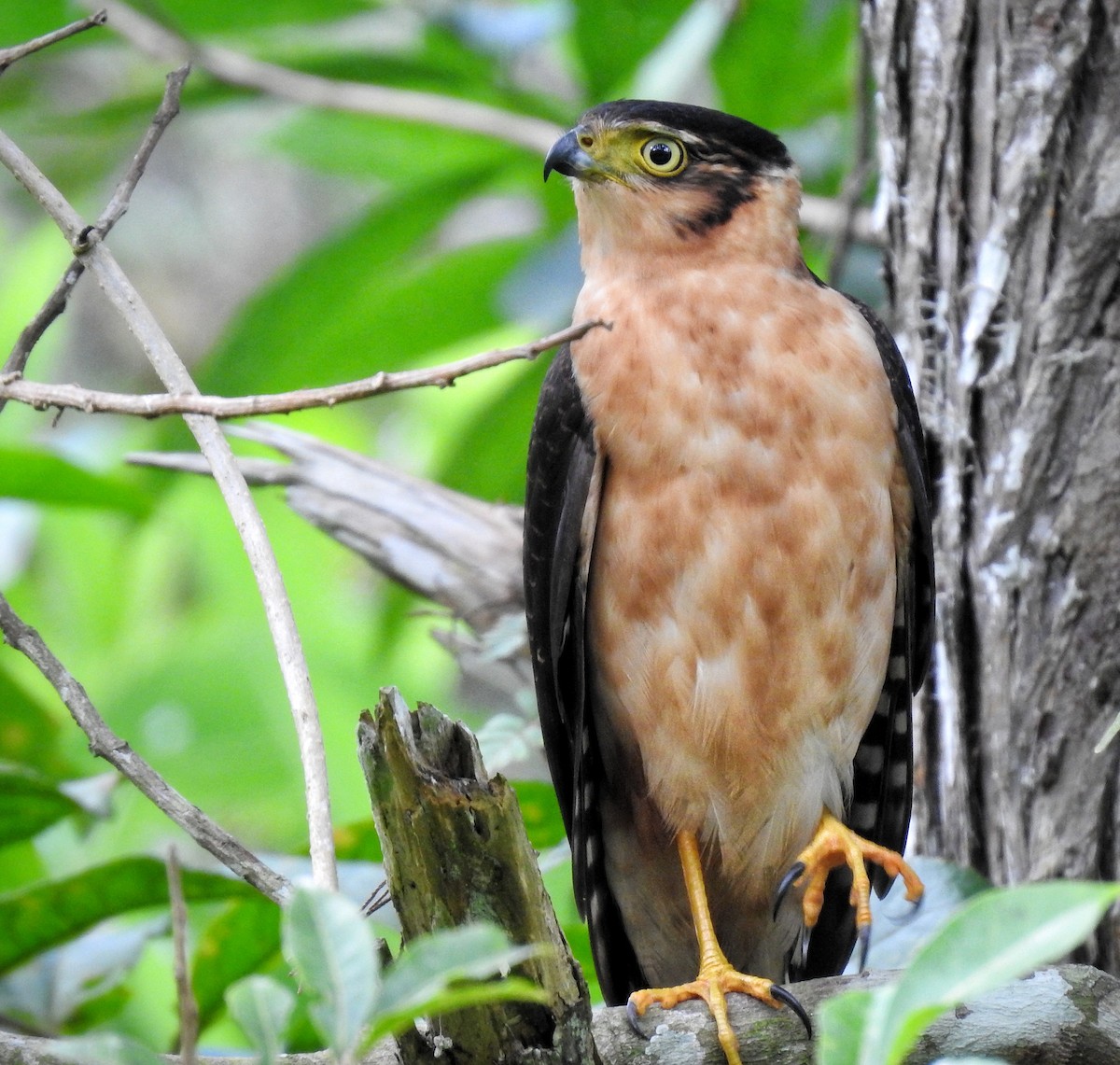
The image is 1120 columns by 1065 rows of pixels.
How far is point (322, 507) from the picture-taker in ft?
15.9

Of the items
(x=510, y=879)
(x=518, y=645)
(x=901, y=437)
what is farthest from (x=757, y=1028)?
(x=518, y=645)

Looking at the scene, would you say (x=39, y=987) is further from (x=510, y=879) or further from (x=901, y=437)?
(x=901, y=437)

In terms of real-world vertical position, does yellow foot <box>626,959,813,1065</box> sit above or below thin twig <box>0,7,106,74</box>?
below

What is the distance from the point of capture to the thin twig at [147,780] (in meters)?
2.20

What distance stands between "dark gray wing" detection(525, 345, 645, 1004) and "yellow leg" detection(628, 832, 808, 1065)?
0.92 feet

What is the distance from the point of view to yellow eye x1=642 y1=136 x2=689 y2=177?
378 centimetres

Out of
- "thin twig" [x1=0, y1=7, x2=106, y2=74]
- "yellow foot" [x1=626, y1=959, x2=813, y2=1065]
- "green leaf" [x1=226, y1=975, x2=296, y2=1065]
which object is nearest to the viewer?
"green leaf" [x1=226, y1=975, x2=296, y2=1065]

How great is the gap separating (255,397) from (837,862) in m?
2.27

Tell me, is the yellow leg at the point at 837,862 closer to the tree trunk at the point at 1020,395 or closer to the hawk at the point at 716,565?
the hawk at the point at 716,565

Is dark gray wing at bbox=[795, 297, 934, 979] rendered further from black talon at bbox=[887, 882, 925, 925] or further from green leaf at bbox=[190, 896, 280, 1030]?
green leaf at bbox=[190, 896, 280, 1030]

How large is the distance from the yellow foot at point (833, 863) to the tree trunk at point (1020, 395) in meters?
0.36

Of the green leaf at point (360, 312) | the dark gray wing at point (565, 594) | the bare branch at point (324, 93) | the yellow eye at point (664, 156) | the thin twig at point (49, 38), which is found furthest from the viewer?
the green leaf at point (360, 312)

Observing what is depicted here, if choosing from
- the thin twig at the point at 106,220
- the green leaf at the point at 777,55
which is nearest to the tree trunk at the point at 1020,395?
the green leaf at the point at 777,55

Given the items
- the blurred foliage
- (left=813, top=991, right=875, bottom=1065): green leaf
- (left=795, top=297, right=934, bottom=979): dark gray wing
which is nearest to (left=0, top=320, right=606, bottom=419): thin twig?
(left=813, top=991, right=875, bottom=1065): green leaf
